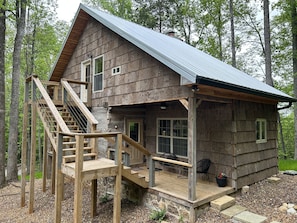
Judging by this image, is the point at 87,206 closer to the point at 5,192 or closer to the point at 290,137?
the point at 5,192

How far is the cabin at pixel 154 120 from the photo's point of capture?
15.5 feet

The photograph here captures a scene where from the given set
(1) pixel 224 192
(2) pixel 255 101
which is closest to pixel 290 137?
(2) pixel 255 101

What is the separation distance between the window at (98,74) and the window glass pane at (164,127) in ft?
8.34

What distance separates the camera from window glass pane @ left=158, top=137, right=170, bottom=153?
25.8 feet

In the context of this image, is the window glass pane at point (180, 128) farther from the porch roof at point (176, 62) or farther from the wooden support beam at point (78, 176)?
the wooden support beam at point (78, 176)

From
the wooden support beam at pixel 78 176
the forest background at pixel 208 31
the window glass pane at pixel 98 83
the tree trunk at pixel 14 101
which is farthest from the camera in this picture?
the forest background at pixel 208 31

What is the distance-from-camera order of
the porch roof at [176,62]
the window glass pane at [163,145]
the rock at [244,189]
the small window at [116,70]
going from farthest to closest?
1. the window glass pane at [163,145]
2. the small window at [116,70]
3. the rock at [244,189]
4. the porch roof at [176,62]

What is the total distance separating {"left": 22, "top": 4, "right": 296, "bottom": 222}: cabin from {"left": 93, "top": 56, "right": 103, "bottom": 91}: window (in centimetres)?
4

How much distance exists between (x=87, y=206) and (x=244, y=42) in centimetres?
1723

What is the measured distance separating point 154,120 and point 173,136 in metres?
1.10

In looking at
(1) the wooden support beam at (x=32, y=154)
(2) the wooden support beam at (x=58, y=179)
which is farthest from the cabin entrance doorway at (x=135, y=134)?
(2) the wooden support beam at (x=58, y=179)

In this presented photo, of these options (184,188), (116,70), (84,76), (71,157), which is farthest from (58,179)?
(84,76)

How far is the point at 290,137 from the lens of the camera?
19438mm

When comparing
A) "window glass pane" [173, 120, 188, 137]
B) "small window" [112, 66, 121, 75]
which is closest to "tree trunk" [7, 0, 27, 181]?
"small window" [112, 66, 121, 75]
